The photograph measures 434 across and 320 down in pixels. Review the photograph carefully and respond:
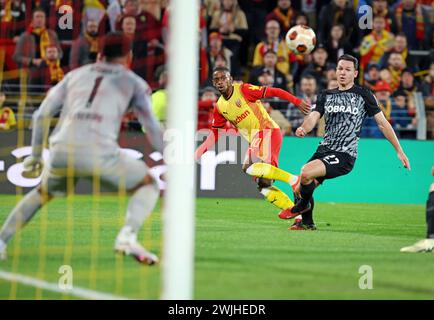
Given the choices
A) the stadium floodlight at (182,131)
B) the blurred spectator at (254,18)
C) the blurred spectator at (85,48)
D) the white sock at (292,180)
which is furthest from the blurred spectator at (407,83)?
the stadium floodlight at (182,131)

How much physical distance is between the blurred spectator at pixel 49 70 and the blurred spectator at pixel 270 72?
317 centimetres

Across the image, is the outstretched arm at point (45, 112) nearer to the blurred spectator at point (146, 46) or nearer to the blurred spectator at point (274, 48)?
the blurred spectator at point (146, 46)

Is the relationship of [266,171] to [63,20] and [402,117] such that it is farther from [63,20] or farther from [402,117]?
[63,20]

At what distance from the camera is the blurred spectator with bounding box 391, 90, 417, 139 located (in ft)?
52.2

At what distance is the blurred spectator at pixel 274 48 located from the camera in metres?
16.7

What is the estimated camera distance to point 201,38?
1677cm

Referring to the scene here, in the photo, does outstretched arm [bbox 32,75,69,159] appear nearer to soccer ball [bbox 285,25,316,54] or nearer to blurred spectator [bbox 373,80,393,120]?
soccer ball [bbox 285,25,316,54]

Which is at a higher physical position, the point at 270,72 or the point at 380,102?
the point at 270,72

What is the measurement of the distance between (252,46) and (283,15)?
79 cm

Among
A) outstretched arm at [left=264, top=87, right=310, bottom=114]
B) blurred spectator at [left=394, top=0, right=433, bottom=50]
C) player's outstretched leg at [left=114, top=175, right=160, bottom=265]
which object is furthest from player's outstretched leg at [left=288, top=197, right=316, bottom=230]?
blurred spectator at [left=394, top=0, right=433, bottom=50]

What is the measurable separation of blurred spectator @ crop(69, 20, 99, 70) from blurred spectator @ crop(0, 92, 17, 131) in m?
1.16

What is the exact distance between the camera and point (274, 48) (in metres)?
16.8

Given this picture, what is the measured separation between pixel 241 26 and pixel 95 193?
4.71 meters

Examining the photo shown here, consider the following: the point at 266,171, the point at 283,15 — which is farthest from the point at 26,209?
the point at 283,15
